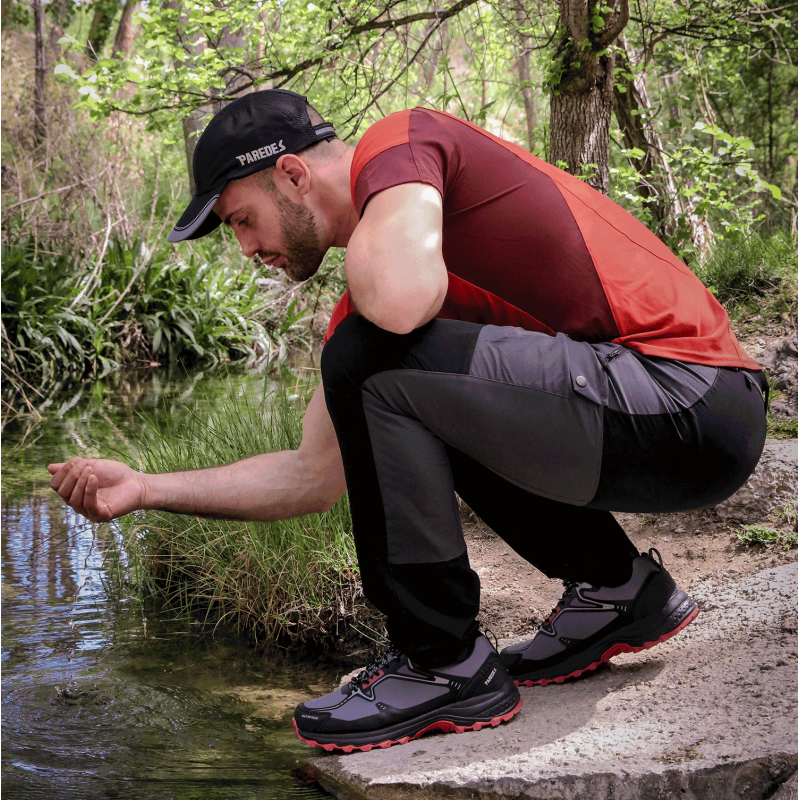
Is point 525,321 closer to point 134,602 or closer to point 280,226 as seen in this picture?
point 280,226

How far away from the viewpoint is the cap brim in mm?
1880

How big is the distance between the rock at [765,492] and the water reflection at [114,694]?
1392 millimetres

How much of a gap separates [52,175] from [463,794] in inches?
310

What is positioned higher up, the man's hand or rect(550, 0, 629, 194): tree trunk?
rect(550, 0, 629, 194): tree trunk

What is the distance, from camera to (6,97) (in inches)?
413

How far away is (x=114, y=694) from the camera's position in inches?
83.7

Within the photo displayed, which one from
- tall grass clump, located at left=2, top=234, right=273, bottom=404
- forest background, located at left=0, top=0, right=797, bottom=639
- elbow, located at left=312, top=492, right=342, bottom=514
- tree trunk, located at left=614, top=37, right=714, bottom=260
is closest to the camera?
elbow, located at left=312, top=492, right=342, bottom=514

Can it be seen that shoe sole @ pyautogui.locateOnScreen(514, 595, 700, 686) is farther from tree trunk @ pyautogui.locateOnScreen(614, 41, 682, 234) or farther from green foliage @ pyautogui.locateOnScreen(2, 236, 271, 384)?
green foliage @ pyautogui.locateOnScreen(2, 236, 271, 384)

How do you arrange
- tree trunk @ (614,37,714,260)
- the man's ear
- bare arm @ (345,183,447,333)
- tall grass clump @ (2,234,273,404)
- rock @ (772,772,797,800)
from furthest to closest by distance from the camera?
1. tall grass clump @ (2,234,273,404)
2. tree trunk @ (614,37,714,260)
3. the man's ear
4. bare arm @ (345,183,447,333)
5. rock @ (772,772,797,800)

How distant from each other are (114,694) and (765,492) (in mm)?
1975

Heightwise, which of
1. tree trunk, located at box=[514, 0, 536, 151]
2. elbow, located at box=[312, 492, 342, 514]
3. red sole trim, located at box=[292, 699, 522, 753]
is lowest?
red sole trim, located at box=[292, 699, 522, 753]

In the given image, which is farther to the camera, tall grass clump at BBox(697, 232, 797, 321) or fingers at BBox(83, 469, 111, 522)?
tall grass clump at BBox(697, 232, 797, 321)

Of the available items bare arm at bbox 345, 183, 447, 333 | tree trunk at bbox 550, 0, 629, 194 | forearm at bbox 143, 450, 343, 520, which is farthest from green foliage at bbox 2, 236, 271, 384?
bare arm at bbox 345, 183, 447, 333

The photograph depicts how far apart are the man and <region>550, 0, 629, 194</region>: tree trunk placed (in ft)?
6.68
